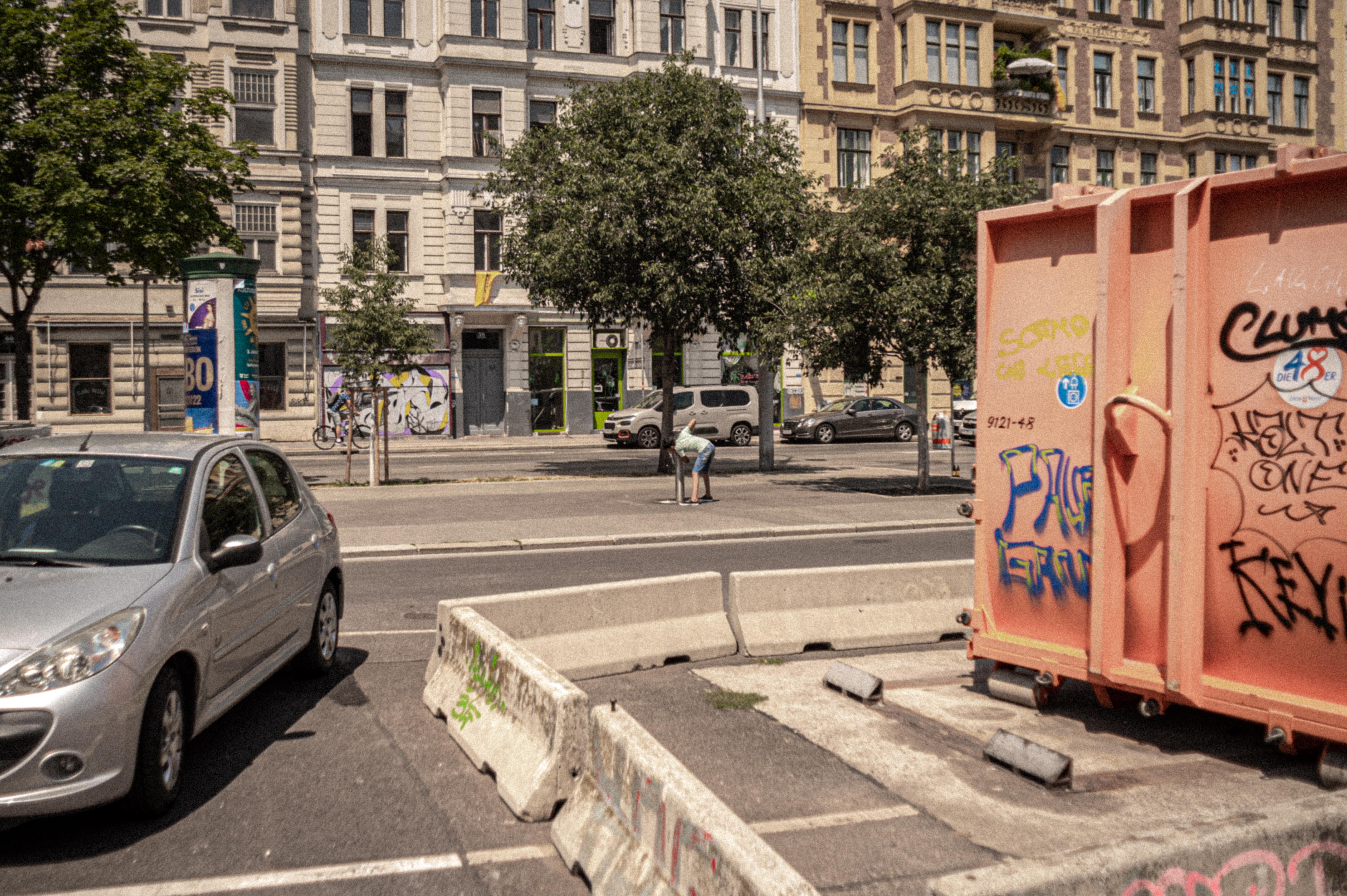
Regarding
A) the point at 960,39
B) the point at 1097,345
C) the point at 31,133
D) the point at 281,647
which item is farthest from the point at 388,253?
the point at 960,39

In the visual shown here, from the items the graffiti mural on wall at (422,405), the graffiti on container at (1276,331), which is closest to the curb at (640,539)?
the graffiti on container at (1276,331)

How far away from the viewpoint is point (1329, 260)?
4.75 meters

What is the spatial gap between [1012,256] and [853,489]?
14.4 meters

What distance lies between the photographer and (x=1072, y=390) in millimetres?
5801

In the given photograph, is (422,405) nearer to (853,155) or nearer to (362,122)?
(362,122)

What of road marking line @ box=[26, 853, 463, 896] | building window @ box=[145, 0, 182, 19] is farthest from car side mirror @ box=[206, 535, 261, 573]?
building window @ box=[145, 0, 182, 19]

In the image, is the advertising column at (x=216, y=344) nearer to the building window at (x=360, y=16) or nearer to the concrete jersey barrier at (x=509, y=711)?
the concrete jersey barrier at (x=509, y=711)

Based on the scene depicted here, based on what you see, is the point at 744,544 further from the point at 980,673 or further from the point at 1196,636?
the point at 1196,636

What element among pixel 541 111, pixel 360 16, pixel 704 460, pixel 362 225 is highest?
pixel 360 16

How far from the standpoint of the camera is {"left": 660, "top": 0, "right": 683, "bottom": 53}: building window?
37.4m

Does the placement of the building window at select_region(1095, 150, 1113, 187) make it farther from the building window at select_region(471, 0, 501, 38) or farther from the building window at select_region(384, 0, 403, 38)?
the building window at select_region(384, 0, 403, 38)

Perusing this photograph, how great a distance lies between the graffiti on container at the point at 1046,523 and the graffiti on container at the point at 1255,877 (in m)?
2.62

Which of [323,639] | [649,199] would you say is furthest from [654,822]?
[649,199]

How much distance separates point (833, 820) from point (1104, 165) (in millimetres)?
45786
